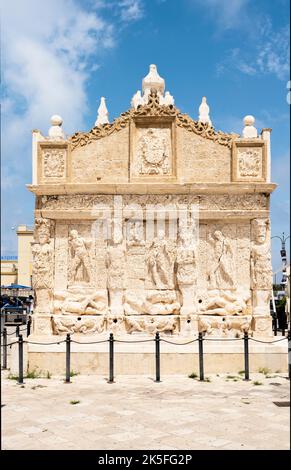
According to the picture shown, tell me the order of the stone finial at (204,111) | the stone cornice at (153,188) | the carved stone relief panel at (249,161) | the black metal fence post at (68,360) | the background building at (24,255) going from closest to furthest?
1. the black metal fence post at (68,360)
2. the stone cornice at (153,188)
3. the carved stone relief panel at (249,161)
4. the stone finial at (204,111)
5. the background building at (24,255)

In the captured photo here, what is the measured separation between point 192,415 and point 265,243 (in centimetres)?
550

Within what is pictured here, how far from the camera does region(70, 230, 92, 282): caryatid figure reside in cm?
1269

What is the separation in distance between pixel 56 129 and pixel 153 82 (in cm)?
297

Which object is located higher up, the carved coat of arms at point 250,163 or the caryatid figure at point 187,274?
the carved coat of arms at point 250,163

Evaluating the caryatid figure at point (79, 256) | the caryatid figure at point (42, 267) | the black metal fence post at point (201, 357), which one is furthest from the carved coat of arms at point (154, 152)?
the black metal fence post at point (201, 357)

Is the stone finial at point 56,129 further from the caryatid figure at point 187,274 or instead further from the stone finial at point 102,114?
the caryatid figure at point 187,274

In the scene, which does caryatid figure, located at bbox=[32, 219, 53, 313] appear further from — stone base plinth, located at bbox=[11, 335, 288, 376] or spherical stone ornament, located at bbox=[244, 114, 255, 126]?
spherical stone ornament, located at bbox=[244, 114, 255, 126]

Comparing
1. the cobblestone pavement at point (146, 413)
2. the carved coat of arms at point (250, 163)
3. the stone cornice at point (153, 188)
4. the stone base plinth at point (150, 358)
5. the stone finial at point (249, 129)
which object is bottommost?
the cobblestone pavement at point (146, 413)

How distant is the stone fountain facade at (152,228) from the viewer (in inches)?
491

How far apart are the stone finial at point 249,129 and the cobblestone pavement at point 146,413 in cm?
583

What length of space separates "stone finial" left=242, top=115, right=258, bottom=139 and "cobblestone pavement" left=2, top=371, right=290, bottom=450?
5.83m

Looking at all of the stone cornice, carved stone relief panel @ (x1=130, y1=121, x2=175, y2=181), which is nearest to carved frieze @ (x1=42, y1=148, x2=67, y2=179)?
the stone cornice
